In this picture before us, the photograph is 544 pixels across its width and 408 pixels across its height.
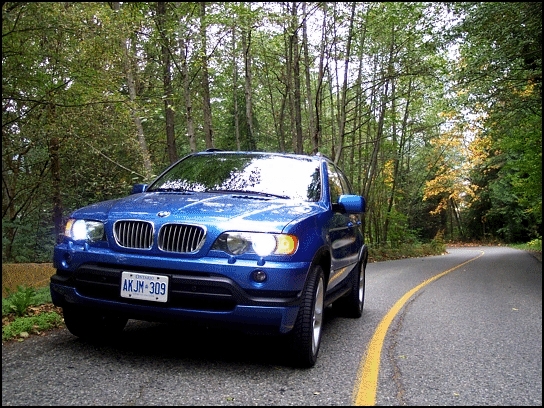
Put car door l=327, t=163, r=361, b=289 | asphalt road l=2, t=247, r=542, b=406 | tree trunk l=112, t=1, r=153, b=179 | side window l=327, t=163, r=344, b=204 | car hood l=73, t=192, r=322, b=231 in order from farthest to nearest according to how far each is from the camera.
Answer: tree trunk l=112, t=1, r=153, b=179 → side window l=327, t=163, r=344, b=204 → car door l=327, t=163, r=361, b=289 → car hood l=73, t=192, r=322, b=231 → asphalt road l=2, t=247, r=542, b=406

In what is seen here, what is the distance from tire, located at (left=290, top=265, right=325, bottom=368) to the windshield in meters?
1.00

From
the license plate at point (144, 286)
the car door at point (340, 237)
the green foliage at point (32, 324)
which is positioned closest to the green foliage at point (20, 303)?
the green foliage at point (32, 324)

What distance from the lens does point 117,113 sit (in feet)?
39.0

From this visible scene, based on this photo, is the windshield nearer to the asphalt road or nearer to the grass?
the asphalt road

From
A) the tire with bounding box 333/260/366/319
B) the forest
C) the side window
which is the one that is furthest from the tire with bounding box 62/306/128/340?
the forest

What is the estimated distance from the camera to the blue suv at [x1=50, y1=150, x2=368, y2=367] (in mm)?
3283

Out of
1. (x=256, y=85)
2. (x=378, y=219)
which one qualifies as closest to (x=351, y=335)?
(x=256, y=85)

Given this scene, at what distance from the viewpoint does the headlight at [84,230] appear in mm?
3639

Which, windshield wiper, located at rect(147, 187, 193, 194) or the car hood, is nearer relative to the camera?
the car hood

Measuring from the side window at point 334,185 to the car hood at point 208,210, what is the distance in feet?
2.52

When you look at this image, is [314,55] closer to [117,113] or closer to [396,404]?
[117,113]

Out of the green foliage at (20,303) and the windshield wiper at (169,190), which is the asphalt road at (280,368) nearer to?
the green foliage at (20,303)

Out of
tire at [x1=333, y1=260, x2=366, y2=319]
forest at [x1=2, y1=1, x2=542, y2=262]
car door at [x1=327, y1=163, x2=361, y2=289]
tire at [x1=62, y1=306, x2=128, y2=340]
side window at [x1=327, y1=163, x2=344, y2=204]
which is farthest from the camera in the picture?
forest at [x1=2, y1=1, x2=542, y2=262]

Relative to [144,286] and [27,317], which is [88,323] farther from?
[27,317]
